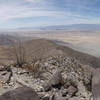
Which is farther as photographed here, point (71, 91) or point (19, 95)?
point (71, 91)

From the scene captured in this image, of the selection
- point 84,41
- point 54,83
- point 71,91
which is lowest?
point 84,41

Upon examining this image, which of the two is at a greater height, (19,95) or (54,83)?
(19,95)

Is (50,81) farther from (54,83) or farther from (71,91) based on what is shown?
(71,91)

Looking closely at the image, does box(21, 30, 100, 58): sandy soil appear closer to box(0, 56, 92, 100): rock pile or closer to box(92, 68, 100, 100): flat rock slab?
box(0, 56, 92, 100): rock pile

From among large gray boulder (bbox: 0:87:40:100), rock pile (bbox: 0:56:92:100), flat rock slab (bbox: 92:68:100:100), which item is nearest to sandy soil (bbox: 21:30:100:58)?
rock pile (bbox: 0:56:92:100)

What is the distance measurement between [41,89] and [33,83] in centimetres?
53

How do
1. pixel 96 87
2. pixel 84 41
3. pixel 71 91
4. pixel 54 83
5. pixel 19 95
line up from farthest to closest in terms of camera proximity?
pixel 84 41
pixel 54 83
pixel 71 91
pixel 96 87
pixel 19 95

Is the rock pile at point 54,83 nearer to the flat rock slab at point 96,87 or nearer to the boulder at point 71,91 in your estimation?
the boulder at point 71,91

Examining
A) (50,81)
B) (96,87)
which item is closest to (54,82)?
(50,81)

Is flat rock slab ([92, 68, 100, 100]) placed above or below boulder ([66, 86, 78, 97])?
above

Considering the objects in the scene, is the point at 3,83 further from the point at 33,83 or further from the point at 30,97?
the point at 30,97

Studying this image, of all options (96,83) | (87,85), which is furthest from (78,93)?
(96,83)

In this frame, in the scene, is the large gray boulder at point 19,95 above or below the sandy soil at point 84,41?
above

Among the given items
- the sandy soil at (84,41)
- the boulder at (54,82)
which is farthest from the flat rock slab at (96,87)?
the sandy soil at (84,41)
